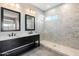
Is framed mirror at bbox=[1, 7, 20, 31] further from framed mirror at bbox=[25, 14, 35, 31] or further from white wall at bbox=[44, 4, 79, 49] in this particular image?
white wall at bbox=[44, 4, 79, 49]

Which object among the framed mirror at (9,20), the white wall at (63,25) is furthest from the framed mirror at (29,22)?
the white wall at (63,25)

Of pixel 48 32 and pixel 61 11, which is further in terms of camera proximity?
pixel 48 32

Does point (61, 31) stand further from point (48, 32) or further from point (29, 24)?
point (29, 24)

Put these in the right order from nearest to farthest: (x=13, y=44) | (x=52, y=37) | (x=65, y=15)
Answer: (x=13, y=44), (x=65, y=15), (x=52, y=37)

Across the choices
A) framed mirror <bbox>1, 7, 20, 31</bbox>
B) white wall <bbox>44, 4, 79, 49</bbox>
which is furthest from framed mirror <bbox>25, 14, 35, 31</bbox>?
white wall <bbox>44, 4, 79, 49</bbox>

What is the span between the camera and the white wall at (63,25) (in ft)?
9.97

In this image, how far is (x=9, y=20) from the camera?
2559 millimetres

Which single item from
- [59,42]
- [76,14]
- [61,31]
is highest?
[76,14]

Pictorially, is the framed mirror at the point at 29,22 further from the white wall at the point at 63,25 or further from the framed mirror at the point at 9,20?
the white wall at the point at 63,25

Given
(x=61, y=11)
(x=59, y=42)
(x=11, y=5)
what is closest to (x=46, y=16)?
(x=61, y=11)

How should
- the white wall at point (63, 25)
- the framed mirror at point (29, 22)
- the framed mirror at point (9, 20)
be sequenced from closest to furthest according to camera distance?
the framed mirror at point (9, 20) → the white wall at point (63, 25) → the framed mirror at point (29, 22)

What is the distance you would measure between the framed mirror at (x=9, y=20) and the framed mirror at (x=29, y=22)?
53cm

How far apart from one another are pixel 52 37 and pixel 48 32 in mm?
518

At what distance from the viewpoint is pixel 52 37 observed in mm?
4438
